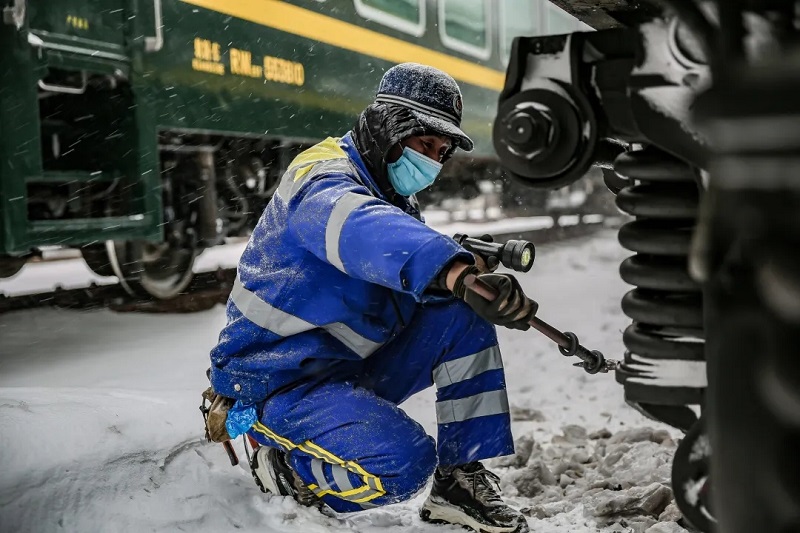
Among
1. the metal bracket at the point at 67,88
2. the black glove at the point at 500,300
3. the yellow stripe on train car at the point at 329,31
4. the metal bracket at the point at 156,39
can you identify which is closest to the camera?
the black glove at the point at 500,300

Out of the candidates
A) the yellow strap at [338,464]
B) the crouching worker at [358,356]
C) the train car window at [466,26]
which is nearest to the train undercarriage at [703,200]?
the crouching worker at [358,356]

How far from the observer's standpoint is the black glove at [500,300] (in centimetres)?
185

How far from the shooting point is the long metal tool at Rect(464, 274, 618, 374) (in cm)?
186

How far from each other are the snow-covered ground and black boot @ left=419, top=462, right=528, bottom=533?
0.04 metres

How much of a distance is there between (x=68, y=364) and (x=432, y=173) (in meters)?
2.24

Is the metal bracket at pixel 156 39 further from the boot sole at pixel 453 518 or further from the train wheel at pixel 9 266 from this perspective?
the boot sole at pixel 453 518

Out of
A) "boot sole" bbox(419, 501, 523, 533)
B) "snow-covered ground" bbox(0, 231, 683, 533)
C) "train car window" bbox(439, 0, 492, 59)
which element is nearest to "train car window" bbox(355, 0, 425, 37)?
"train car window" bbox(439, 0, 492, 59)

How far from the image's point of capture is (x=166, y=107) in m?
4.47

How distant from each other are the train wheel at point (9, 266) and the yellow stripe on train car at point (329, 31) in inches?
68.7

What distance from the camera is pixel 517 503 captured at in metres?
2.58

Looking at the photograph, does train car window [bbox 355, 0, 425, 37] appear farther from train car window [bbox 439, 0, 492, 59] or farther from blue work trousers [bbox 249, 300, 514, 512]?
blue work trousers [bbox 249, 300, 514, 512]

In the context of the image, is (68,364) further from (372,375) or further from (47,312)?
(372,375)

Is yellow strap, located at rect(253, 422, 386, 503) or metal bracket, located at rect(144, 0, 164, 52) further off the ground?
metal bracket, located at rect(144, 0, 164, 52)

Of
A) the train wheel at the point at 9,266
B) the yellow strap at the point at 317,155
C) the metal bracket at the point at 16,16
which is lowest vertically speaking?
the train wheel at the point at 9,266
